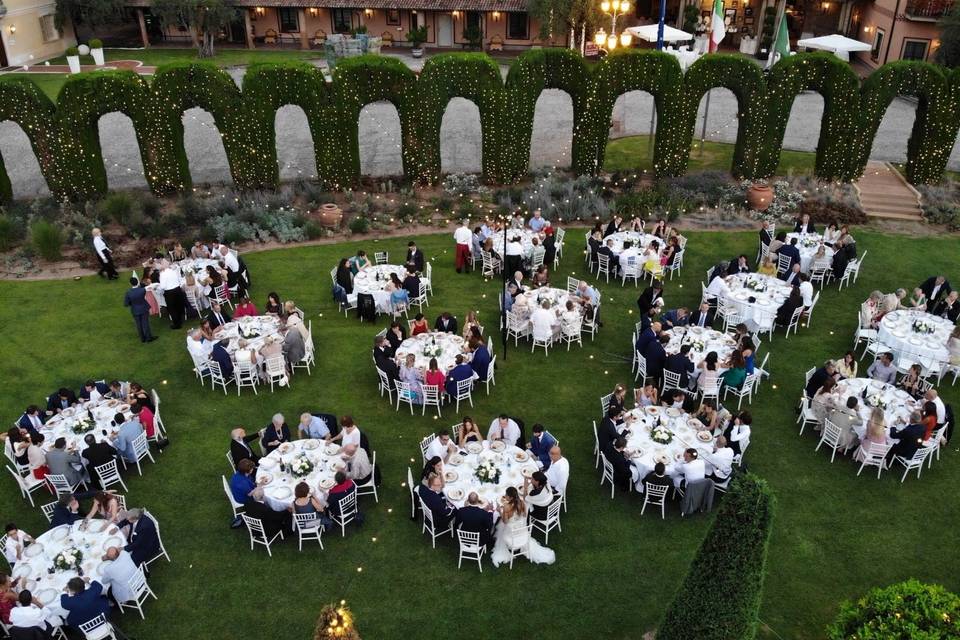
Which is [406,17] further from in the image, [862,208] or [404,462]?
[404,462]

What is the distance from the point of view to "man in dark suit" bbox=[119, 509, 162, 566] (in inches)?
402

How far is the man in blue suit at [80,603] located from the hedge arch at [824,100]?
72.2 ft

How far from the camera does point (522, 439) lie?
484 inches

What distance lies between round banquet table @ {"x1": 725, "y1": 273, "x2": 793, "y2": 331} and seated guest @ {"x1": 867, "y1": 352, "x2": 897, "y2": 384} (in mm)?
2543

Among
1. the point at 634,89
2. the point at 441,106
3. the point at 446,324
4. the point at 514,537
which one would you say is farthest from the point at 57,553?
the point at 634,89

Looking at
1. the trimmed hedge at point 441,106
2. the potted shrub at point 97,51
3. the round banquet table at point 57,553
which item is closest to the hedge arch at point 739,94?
the trimmed hedge at point 441,106

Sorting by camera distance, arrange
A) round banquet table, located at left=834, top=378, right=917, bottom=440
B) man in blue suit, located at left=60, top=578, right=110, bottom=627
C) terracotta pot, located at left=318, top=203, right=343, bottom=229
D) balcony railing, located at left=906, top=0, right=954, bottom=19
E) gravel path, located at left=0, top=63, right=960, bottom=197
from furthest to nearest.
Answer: balcony railing, located at left=906, top=0, right=954, bottom=19 < gravel path, located at left=0, top=63, right=960, bottom=197 < terracotta pot, located at left=318, top=203, right=343, bottom=229 < round banquet table, located at left=834, top=378, right=917, bottom=440 < man in blue suit, located at left=60, top=578, right=110, bottom=627

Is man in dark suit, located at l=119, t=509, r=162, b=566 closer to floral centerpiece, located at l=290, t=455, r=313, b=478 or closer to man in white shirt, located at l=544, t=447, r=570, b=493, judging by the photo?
floral centerpiece, located at l=290, t=455, r=313, b=478

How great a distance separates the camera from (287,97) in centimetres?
2211

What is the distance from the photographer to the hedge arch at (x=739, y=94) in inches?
883

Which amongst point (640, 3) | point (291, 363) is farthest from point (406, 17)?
point (291, 363)

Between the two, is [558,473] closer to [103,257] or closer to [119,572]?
[119,572]

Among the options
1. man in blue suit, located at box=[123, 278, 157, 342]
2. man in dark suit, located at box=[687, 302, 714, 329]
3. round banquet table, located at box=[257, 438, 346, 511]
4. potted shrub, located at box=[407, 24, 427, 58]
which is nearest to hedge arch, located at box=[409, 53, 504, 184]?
man in dark suit, located at box=[687, 302, 714, 329]

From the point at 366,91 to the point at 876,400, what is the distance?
53.8 ft
